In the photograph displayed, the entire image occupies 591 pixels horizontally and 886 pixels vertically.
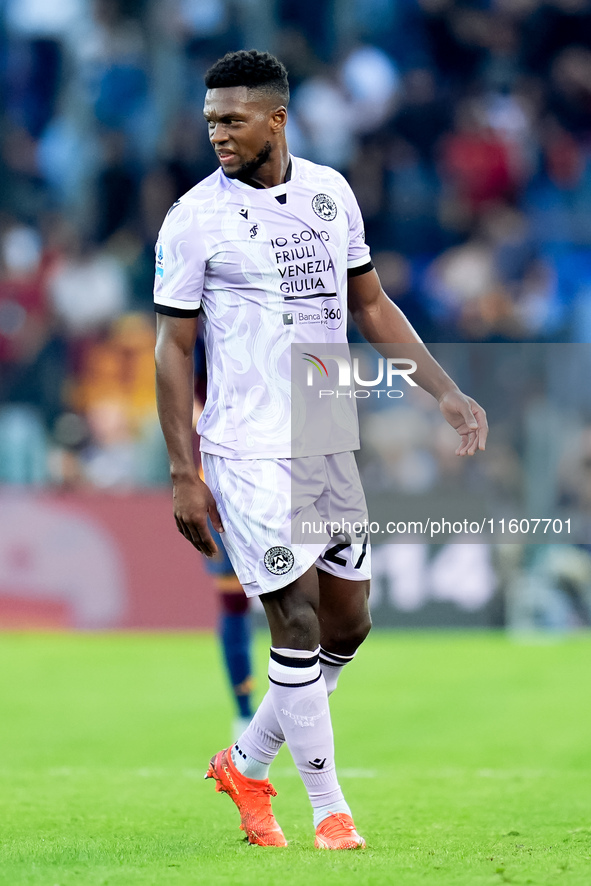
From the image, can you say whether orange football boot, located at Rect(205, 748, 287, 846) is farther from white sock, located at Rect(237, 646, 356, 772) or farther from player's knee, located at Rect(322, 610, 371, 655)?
player's knee, located at Rect(322, 610, 371, 655)

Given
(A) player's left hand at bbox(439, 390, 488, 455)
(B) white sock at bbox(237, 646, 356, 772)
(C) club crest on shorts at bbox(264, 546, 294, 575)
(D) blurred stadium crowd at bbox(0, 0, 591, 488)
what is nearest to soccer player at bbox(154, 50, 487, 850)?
(C) club crest on shorts at bbox(264, 546, 294, 575)

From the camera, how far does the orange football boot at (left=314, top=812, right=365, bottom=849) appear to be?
13.5ft

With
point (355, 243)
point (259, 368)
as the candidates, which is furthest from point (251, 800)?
point (355, 243)

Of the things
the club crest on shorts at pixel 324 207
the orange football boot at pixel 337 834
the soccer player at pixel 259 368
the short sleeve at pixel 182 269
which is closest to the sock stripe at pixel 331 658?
the soccer player at pixel 259 368

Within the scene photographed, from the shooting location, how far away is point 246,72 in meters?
4.19

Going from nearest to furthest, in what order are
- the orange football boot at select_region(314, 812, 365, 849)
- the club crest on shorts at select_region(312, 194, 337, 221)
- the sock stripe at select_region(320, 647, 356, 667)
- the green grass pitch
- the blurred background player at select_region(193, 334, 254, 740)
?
1. the green grass pitch
2. the orange football boot at select_region(314, 812, 365, 849)
3. the club crest on shorts at select_region(312, 194, 337, 221)
4. the sock stripe at select_region(320, 647, 356, 667)
5. the blurred background player at select_region(193, 334, 254, 740)

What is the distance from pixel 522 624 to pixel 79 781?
5.63 meters

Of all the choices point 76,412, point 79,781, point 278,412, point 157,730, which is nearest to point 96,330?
point 76,412

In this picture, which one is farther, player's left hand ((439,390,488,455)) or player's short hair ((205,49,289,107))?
player's left hand ((439,390,488,455))

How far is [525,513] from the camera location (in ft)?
34.6

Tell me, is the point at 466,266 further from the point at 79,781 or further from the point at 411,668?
the point at 79,781

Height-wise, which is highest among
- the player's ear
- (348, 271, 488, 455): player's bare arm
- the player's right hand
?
the player's ear

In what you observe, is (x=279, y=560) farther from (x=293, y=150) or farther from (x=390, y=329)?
(x=293, y=150)

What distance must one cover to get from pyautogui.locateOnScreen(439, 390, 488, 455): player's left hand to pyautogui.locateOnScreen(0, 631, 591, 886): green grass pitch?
1313 mm
